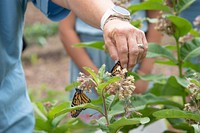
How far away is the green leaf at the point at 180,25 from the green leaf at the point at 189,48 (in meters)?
0.04

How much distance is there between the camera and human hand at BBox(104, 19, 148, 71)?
1660 millimetres

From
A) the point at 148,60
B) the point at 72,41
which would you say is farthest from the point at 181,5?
the point at 72,41

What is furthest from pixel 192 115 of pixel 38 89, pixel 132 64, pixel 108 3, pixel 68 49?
pixel 38 89

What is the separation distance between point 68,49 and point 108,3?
1.74 m

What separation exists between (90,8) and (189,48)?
52 centimetres

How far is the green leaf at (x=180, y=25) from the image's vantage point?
85.4 inches

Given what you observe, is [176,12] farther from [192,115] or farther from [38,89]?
[38,89]

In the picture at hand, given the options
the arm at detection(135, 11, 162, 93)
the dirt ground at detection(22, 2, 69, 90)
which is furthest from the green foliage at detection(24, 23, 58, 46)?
the arm at detection(135, 11, 162, 93)

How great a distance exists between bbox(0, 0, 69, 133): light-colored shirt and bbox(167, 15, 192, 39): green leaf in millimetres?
357

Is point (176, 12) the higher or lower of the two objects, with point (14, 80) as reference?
higher

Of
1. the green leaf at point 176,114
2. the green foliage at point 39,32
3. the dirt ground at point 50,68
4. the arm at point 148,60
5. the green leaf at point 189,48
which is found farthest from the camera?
the green foliage at point 39,32

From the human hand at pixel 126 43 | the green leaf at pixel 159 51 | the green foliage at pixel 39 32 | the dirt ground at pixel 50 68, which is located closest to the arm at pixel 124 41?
the human hand at pixel 126 43

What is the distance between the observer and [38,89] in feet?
20.7

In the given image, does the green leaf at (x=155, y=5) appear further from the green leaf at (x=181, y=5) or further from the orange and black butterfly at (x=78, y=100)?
the orange and black butterfly at (x=78, y=100)
